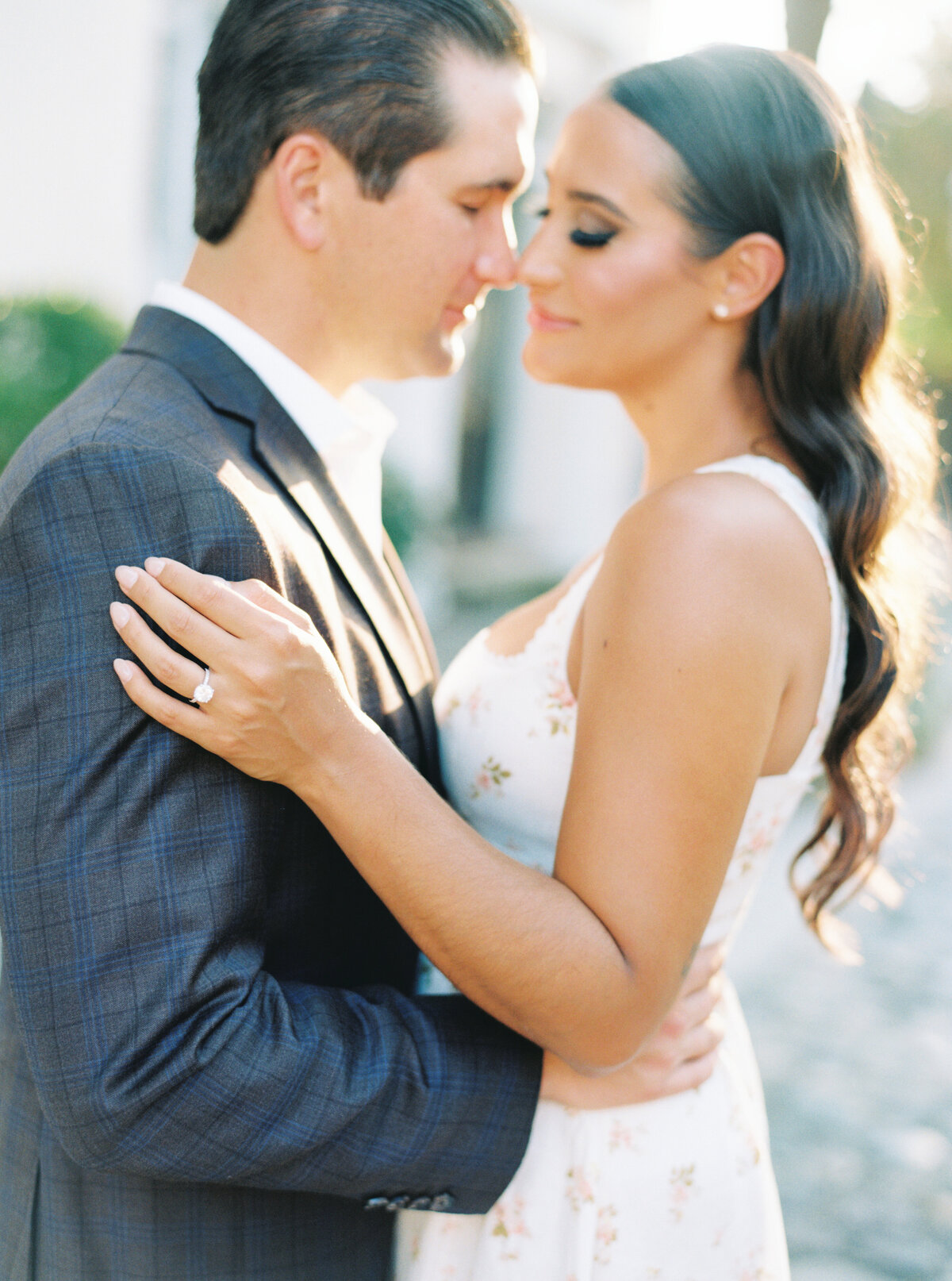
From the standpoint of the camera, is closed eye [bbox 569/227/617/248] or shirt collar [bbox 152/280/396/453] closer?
shirt collar [bbox 152/280/396/453]

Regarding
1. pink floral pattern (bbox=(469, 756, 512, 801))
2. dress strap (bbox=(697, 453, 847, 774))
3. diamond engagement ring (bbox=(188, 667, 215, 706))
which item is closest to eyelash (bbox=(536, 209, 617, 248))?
dress strap (bbox=(697, 453, 847, 774))

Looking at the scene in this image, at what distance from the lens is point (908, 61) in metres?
5.23

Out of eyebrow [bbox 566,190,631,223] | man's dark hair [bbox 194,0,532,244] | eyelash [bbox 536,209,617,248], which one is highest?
man's dark hair [bbox 194,0,532,244]

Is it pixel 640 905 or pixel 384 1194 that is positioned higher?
pixel 640 905

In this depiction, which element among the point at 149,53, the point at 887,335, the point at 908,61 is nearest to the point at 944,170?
the point at 908,61

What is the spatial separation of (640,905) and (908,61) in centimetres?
500

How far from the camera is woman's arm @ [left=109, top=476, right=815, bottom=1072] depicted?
1.50 meters

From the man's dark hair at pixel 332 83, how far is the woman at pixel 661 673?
26cm

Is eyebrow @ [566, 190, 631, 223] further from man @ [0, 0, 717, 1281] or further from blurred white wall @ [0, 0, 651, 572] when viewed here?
blurred white wall @ [0, 0, 651, 572]

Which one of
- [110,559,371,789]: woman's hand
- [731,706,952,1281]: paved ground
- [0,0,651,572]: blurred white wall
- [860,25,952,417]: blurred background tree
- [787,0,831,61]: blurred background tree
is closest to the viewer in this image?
[110,559,371,789]: woman's hand

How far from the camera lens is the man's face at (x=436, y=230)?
1930 mm

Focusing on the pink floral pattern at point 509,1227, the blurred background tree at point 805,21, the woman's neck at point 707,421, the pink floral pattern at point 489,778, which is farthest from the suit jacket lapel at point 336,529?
the blurred background tree at point 805,21

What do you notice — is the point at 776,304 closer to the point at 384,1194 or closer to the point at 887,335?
the point at 887,335

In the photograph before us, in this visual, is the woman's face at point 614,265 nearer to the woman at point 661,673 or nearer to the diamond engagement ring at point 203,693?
the woman at point 661,673
